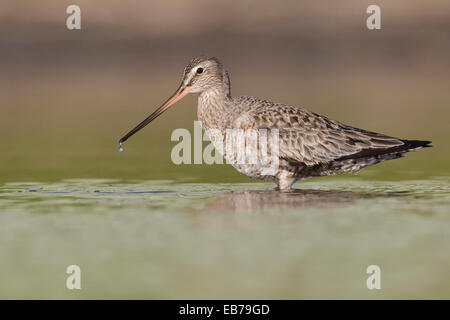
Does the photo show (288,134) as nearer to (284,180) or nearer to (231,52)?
(284,180)

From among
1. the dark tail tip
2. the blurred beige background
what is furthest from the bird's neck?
the blurred beige background

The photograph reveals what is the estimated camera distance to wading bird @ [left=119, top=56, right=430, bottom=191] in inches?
506

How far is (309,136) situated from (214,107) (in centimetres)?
138

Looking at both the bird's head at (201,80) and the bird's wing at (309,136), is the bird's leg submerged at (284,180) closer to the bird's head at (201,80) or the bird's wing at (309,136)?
the bird's wing at (309,136)

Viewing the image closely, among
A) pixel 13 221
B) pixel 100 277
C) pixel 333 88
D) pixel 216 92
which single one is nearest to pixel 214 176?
pixel 216 92

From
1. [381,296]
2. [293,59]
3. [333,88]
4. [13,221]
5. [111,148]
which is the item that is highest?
[293,59]

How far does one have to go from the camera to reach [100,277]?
818cm

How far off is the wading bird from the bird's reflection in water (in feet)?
1.18

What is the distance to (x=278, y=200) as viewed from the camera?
39.1 feet

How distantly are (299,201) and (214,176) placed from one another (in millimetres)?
3033

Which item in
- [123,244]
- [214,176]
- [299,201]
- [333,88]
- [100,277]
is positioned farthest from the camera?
[333,88]

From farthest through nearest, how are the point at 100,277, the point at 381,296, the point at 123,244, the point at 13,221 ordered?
1. the point at 13,221
2. the point at 123,244
3. the point at 100,277
4. the point at 381,296

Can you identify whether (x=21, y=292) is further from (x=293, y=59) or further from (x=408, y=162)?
(x=293, y=59)

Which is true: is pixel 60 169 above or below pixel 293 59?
below
